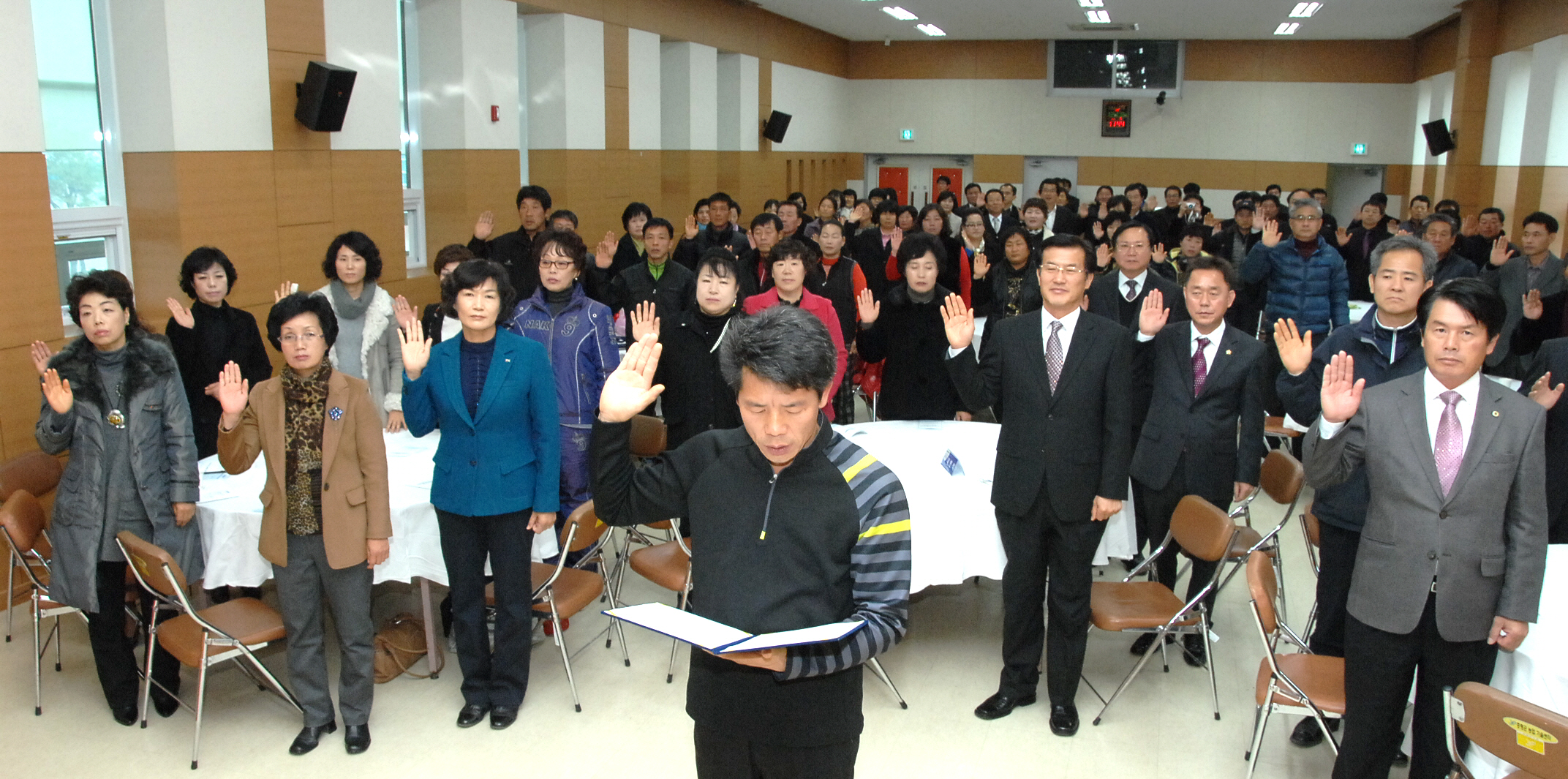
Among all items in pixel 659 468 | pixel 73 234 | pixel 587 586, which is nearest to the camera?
pixel 659 468

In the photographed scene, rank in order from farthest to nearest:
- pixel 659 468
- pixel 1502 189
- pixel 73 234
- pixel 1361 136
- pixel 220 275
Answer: pixel 1361 136 < pixel 1502 189 < pixel 73 234 < pixel 220 275 < pixel 659 468

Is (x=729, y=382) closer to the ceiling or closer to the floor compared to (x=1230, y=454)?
closer to the ceiling

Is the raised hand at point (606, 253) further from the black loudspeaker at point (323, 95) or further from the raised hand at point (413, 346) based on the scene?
the raised hand at point (413, 346)

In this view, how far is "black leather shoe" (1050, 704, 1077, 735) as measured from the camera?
14.1 ft

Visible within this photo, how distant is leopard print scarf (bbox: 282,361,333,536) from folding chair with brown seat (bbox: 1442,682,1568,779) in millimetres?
3776

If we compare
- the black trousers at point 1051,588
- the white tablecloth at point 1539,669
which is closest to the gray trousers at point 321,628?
the black trousers at point 1051,588

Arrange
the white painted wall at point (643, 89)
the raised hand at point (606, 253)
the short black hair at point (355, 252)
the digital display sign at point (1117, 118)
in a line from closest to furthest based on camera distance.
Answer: the short black hair at point (355, 252) < the raised hand at point (606, 253) < the white painted wall at point (643, 89) < the digital display sign at point (1117, 118)

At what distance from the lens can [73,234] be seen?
6422 mm

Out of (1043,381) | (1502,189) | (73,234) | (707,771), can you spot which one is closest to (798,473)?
(707,771)

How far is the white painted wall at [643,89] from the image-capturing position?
11984 millimetres

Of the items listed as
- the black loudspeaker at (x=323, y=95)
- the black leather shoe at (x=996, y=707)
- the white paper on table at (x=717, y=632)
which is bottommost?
the black leather shoe at (x=996, y=707)

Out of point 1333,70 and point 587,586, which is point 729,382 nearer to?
point 587,586

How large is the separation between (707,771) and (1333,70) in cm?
1920

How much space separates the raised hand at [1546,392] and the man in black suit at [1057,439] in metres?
1.46
